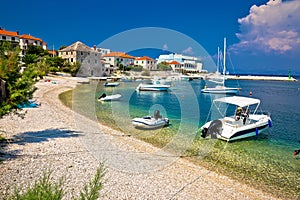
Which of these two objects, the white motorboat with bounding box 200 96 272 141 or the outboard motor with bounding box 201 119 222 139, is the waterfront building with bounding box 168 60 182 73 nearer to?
the white motorboat with bounding box 200 96 272 141

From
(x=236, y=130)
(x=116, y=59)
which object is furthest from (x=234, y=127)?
(x=116, y=59)

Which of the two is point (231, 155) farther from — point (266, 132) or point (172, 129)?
point (266, 132)

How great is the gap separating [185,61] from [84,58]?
75334 millimetres

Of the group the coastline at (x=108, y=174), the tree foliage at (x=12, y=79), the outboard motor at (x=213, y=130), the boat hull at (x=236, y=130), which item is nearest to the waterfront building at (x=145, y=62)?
the boat hull at (x=236, y=130)

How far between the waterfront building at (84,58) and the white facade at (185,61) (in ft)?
182

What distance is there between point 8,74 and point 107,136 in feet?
23.2

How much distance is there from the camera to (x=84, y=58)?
70500 millimetres

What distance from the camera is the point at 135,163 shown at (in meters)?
9.90

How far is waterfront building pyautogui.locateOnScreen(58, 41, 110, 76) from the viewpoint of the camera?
67062 millimetres

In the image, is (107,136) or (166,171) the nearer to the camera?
(166,171)

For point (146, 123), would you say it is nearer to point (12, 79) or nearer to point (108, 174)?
point (108, 174)

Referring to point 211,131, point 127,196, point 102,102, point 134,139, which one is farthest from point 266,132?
point 102,102

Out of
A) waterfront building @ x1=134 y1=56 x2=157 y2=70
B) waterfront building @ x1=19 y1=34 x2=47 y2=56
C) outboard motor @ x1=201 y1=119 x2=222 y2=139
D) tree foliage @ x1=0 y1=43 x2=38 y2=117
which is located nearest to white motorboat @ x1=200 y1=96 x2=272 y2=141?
outboard motor @ x1=201 y1=119 x2=222 y2=139

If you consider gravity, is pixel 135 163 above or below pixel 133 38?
below
